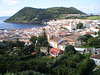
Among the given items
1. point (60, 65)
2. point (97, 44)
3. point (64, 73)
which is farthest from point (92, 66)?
point (97, 44)

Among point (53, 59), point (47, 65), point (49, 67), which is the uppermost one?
point (49, 67)

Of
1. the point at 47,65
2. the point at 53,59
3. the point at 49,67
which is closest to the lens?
the point at 49,67

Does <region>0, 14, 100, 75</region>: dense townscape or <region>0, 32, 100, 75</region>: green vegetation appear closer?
<region>0, 32, 100, 75</region>: green vegetation

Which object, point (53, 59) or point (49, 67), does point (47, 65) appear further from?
point (53, 59)

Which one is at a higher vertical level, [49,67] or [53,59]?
[49,67]

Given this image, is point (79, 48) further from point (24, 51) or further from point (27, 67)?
point (27, 67)

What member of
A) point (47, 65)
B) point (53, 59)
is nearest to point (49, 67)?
point (47, 65)

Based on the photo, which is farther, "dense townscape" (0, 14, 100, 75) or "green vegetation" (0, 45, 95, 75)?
"dense townscape" (0, 14, 100, 75)

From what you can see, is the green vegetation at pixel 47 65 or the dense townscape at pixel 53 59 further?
the dense townscape at pixel 53 59

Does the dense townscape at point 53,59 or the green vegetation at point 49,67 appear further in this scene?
the dense townscape at point 53,59

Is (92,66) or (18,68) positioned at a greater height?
(18,68)

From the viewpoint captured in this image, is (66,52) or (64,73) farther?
(66,52)
